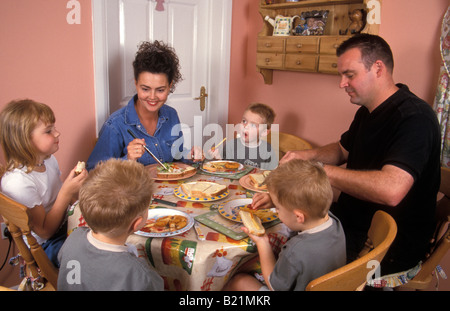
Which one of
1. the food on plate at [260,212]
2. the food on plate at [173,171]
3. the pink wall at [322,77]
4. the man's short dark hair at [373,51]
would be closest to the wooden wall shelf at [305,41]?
the pink wall at [322,77]

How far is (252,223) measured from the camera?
4.07 ft

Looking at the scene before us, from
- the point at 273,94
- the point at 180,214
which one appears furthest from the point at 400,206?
the point at 273,94

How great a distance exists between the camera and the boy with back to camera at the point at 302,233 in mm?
1114

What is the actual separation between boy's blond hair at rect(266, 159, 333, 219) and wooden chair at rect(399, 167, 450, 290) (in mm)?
696

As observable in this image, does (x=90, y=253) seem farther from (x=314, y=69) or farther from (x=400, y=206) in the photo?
(x=314, y=69)

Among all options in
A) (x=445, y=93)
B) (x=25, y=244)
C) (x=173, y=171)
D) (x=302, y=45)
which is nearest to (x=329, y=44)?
(x=302, y=45)

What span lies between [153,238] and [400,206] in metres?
1.10

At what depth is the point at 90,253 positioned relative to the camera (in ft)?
3.44

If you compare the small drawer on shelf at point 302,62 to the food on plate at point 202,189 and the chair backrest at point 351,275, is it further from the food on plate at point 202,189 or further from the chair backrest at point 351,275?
the chair backrest at point 351,275

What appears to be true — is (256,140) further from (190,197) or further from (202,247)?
(202,247)

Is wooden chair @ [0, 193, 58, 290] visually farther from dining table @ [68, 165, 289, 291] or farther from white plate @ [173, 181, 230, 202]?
white plate @ [173, 181, 230, 202]

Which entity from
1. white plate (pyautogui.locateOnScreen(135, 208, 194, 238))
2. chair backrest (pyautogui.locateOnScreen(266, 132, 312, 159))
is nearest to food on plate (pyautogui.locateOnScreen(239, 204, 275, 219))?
white plate (pyautogui.locateOnScreen(135, 208, 194, 238))

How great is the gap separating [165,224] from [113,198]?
29cm

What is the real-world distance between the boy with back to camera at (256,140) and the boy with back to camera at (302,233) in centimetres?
128
